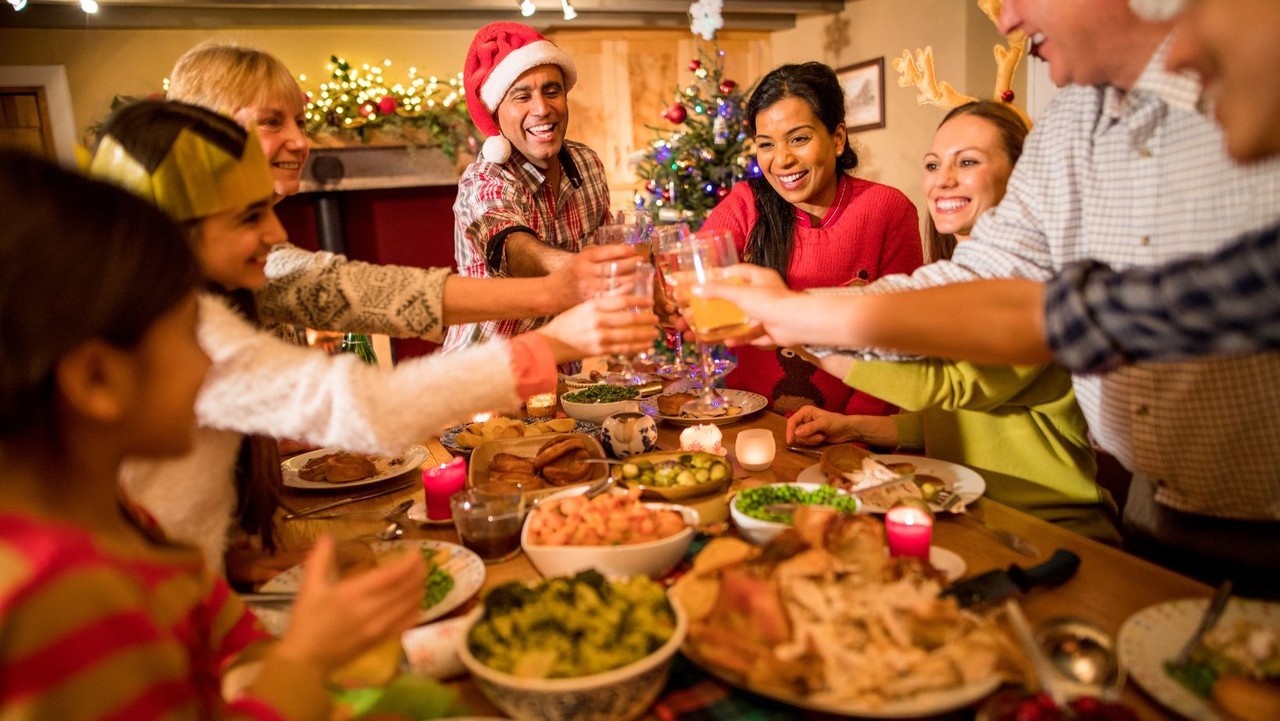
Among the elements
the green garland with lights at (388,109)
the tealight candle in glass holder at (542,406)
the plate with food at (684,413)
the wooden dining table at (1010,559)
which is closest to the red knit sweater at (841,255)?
the plate with food at (684,413)

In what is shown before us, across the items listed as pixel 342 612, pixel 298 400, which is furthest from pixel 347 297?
pixel 342 612

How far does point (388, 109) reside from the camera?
7254 mm

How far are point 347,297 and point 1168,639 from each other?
69.3 inches

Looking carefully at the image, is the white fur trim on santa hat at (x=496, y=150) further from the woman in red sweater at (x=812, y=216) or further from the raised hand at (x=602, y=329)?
the raised hand at (x=602, y=329)

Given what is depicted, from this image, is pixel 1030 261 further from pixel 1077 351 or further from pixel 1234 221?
pixel 1077 351

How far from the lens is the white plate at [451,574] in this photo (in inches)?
54.1

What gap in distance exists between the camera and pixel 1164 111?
1534mm

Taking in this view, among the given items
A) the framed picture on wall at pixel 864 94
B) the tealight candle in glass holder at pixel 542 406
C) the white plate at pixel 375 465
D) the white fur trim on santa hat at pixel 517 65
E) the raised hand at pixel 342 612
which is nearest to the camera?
the raised hand at pixel 342 612

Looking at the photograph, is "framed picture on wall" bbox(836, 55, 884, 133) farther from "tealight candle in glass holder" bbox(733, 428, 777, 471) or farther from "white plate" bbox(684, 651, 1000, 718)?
"white plate" bbox(684, 651, 1000, 718)

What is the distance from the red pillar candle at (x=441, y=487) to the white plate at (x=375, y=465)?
362 mm

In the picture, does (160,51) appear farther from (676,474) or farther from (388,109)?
(676,474)

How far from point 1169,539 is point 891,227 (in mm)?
1871

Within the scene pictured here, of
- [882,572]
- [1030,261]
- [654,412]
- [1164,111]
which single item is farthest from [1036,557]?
[654,412]

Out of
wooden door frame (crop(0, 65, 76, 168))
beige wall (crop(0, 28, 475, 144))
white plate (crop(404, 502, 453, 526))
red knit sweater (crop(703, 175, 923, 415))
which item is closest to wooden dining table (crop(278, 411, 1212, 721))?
white plate (crop(404, 502, 453, 526))
